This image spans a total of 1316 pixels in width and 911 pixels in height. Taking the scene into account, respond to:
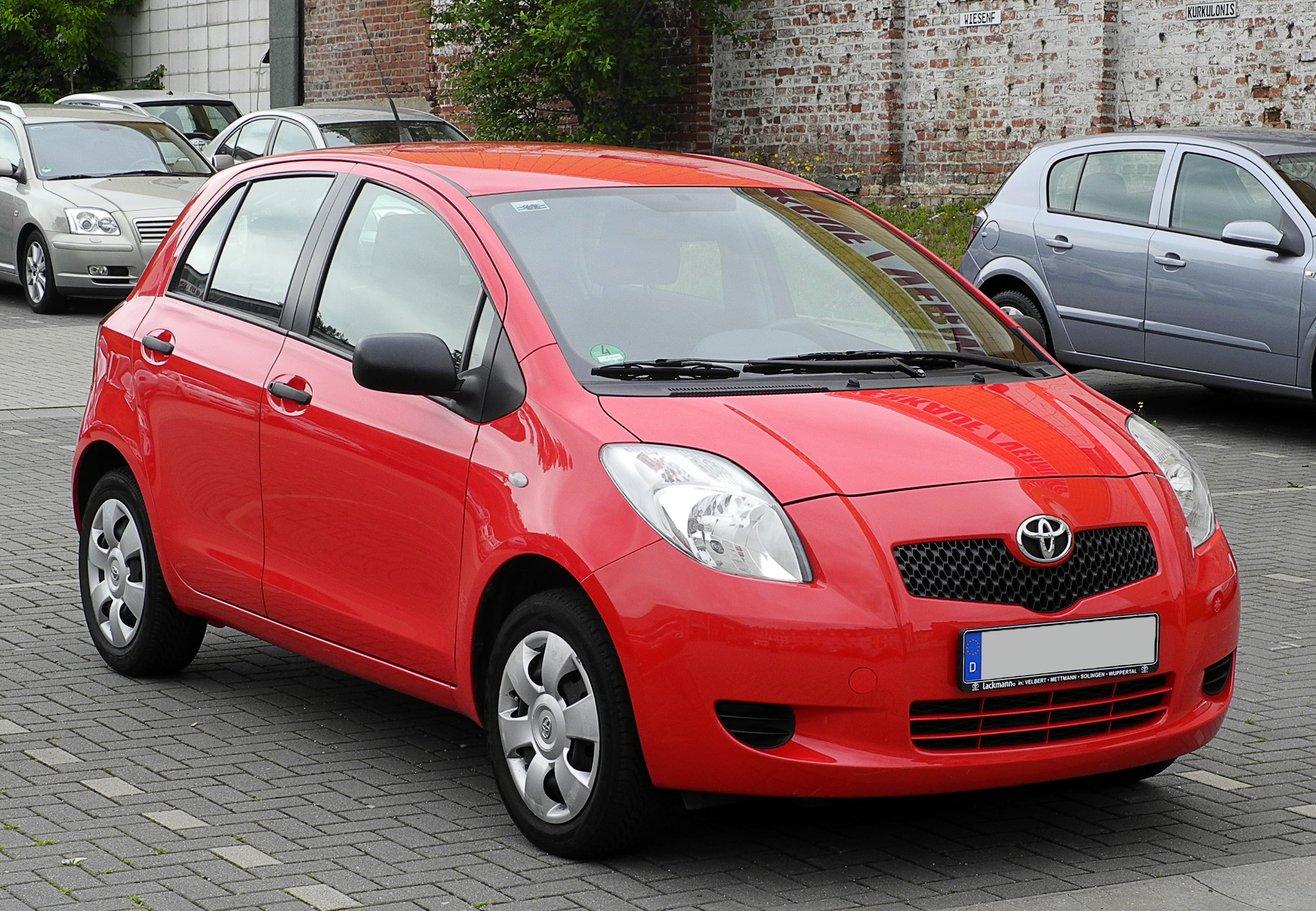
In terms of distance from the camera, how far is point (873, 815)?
4.70 m

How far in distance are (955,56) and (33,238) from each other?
9202mm

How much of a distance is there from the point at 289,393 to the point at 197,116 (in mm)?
19535

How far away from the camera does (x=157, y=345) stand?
577cm

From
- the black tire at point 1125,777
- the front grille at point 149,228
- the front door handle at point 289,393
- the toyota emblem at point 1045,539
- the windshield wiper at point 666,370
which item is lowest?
the black tire at point 1125,777

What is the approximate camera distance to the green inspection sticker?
4562 millimetres

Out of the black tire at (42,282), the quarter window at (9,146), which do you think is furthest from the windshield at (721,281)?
the quarter window at (9,146)

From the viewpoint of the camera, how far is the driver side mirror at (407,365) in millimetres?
4520

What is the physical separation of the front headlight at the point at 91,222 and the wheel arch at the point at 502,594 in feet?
42.5

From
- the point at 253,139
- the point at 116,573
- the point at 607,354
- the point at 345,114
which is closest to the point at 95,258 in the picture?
the point at 253,139

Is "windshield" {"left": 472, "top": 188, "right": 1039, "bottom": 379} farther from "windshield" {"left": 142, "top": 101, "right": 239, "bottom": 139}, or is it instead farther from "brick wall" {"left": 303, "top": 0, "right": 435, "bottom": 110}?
"brick wall" {"left": 303, "top": 0, "right": 435, "bottom": 110}

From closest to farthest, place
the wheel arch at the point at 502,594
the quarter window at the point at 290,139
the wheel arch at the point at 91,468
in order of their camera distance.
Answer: the wheel arch at the point at 502,594
the wheel arch at the point at 91,468
the quarter window at the point at 290,139

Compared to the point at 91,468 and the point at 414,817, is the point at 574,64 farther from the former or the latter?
the point at 414,817

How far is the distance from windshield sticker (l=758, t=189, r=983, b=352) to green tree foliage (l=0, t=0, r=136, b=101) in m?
28.9

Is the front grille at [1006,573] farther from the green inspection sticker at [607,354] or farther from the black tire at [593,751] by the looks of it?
the green inspection sticker at [607,354]
